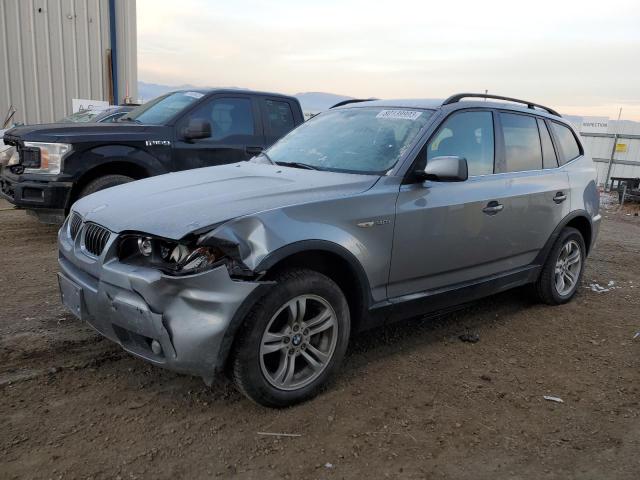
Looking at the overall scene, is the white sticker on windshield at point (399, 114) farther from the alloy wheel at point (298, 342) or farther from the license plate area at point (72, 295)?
the license plate area at point (72, 295)

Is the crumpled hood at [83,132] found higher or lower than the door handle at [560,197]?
higher

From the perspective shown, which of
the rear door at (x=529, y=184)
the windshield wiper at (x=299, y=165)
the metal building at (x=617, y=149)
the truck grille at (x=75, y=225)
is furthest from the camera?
the metal building at (x=617, y=149)

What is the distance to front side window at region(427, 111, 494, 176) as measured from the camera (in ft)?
12.3

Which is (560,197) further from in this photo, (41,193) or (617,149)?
(617,149)

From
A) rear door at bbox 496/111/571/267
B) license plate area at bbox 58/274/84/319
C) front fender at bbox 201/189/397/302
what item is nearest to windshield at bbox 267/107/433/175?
front fender at bbox 201/189/397/302

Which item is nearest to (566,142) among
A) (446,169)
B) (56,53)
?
(446,169)

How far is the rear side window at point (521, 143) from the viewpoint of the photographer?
170 inches

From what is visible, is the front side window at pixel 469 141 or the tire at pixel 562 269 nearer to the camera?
the front side window at pixel 469 141

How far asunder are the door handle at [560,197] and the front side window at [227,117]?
12.8ft

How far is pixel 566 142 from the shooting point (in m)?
5.02

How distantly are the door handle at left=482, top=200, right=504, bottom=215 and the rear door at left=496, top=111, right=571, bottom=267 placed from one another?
0.09 metres

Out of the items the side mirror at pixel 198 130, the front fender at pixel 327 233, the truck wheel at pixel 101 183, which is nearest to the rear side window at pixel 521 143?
the front fender at pixel 327 233

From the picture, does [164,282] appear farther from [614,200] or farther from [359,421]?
[614,200]

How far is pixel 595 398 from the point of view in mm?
3342
